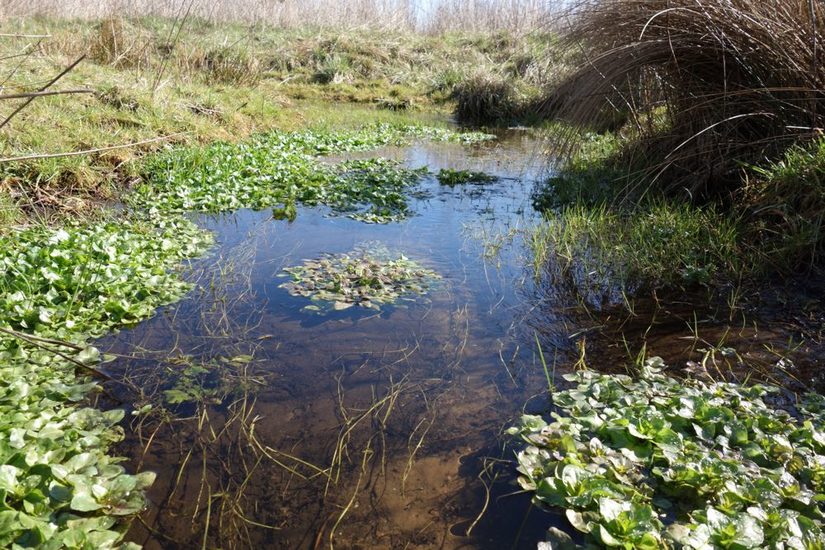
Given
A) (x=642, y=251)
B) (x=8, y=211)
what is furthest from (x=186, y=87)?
(x=642, y=251)

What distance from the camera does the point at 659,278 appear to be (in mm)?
3529

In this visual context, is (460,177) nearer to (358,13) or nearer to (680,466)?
(680,466)

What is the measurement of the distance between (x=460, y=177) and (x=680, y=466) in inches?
211

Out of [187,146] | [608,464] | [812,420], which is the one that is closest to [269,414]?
[608,464]

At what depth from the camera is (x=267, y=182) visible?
6.11 meters

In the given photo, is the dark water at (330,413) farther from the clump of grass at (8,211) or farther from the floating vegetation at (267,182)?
the floating vegetation at (267,182)

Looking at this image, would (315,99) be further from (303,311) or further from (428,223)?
(303,311)

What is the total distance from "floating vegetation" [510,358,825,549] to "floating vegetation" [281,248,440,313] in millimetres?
1388

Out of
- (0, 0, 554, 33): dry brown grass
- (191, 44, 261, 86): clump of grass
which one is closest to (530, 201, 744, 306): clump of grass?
(191, 44, 261, 86): clump of grass

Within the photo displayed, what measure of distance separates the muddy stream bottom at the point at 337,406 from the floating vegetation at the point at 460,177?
2916mm

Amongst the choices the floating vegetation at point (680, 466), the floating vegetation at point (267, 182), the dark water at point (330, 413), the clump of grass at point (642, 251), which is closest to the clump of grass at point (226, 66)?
the floating vegetation at point (267, 182)

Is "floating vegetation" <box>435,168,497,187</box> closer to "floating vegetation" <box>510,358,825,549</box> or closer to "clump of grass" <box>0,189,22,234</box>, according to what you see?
"clump of grass" <box>0,189,22,234</box>

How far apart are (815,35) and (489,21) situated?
2472 cm

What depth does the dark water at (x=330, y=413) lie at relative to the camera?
68.5 inches
